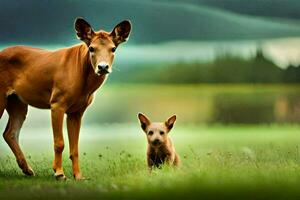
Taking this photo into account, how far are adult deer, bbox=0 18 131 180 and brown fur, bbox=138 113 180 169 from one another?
54 centimetres

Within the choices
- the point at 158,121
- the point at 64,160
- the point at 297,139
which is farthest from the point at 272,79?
the point at 64,160

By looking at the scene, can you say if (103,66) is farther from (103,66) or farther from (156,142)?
(156,142)

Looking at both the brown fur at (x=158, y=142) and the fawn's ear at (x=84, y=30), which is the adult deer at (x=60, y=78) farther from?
the brown fur at (x=158, y=142)

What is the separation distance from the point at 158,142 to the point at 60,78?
95 centimetres

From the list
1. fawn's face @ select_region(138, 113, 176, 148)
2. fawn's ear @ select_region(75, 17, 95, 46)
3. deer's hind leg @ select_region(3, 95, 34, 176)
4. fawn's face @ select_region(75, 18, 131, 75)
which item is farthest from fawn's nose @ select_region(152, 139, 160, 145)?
deer's hind leg @ select_region(3, 95, 34, 176)

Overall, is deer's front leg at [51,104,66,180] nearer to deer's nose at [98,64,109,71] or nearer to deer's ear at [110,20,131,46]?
deer's nose at [98,64,109,71]

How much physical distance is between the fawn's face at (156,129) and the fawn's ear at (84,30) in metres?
0.87

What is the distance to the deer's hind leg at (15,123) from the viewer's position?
322 inches

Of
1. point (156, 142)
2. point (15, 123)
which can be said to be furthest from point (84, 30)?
point (15, 123)

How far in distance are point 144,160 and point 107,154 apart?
38cm

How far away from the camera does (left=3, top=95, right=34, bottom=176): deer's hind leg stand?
818 centimetres

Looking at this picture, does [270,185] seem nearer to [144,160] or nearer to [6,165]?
[144,160]

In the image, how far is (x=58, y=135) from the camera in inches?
301

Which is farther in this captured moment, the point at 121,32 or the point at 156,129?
the point at 156,129
